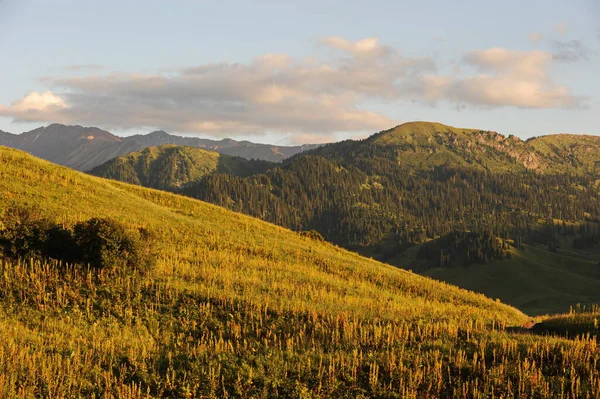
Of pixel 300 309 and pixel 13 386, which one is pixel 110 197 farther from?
pixel 13 386

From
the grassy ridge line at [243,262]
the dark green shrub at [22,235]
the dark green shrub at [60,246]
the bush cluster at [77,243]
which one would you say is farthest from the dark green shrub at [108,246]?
the dark green shrub at [22,235]

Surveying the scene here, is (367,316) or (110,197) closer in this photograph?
(367,316)

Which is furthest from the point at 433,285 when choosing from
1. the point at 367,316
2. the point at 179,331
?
the point at 179,331

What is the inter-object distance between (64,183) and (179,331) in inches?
1525

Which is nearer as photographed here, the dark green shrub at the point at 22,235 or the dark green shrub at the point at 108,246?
the dark green shrub at the point at 108,246

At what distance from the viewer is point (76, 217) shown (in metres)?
43.1

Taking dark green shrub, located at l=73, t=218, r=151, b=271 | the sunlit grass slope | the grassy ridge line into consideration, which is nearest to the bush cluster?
dark green shrub, located at l=73, t=218, r=151, b=271

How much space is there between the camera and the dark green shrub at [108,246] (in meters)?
31.1

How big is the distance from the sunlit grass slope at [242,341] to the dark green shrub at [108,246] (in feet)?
3.64

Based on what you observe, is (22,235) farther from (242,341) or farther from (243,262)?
(242,341)

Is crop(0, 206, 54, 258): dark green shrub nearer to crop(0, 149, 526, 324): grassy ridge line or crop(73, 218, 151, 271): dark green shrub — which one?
crop(73, 218, 151, 271): dark green shrub

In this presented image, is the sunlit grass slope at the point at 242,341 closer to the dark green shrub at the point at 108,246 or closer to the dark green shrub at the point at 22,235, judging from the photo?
the dark green shrub at the point at 108,246

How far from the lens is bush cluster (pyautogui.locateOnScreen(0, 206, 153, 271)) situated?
3119 centimetres

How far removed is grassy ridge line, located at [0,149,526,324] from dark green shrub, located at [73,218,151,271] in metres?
2.00
